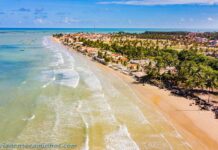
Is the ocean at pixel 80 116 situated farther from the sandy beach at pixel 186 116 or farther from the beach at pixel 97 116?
the sandy beach at pixel 186 116

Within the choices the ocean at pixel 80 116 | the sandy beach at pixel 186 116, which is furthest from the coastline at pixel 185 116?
the ocean at pixel 80 116

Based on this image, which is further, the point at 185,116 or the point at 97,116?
the point at 185,116

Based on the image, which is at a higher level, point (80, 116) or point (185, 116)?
point (80, 116)

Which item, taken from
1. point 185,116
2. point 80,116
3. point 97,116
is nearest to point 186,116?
point 185,116

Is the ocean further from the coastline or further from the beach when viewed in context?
the coastline

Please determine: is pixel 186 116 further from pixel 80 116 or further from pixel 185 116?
pixel 80 116
